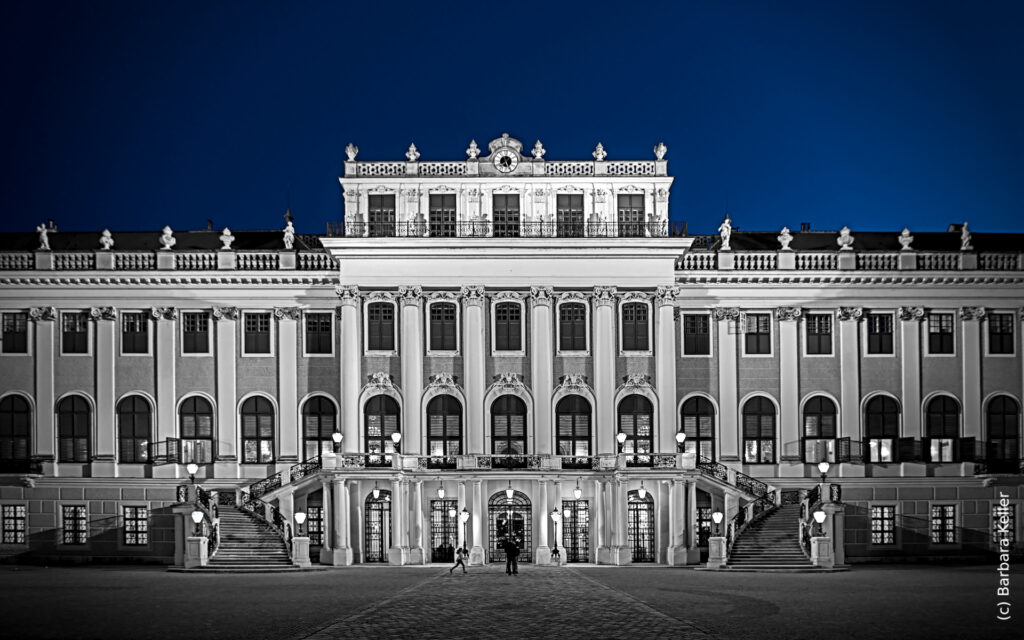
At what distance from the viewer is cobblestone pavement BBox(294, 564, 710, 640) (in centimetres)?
2973

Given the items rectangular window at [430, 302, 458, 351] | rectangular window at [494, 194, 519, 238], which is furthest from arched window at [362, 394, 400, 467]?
rectangular window at [494, 194, 519, 238]

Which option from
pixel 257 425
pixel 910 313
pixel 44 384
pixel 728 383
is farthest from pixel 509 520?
pixel 44 384

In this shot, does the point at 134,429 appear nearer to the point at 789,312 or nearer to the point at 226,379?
the point at 226,379

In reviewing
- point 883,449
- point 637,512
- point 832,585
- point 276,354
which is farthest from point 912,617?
point 276,354

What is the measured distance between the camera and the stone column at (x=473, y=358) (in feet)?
202

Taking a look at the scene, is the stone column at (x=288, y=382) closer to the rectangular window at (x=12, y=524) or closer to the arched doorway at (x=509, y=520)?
the arched doorway at (x=509, y=520)

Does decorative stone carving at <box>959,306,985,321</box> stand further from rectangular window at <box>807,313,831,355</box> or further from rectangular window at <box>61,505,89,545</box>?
rectangular window at <box>61,505,89,545</box>

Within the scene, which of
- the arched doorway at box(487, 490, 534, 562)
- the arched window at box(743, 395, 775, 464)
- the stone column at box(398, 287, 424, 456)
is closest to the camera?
the arched doorway at box(487, 490, 534, 562)

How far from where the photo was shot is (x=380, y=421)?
6247cm

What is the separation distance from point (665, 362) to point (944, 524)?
49.1ft

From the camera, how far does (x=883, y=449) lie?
63750 millimetres

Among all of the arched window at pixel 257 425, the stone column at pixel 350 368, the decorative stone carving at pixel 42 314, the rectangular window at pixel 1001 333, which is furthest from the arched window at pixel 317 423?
the rectangular window at pixel 1001 333

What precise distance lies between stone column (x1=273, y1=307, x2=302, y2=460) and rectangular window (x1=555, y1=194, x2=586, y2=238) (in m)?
12.7

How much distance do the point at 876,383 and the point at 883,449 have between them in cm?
305
